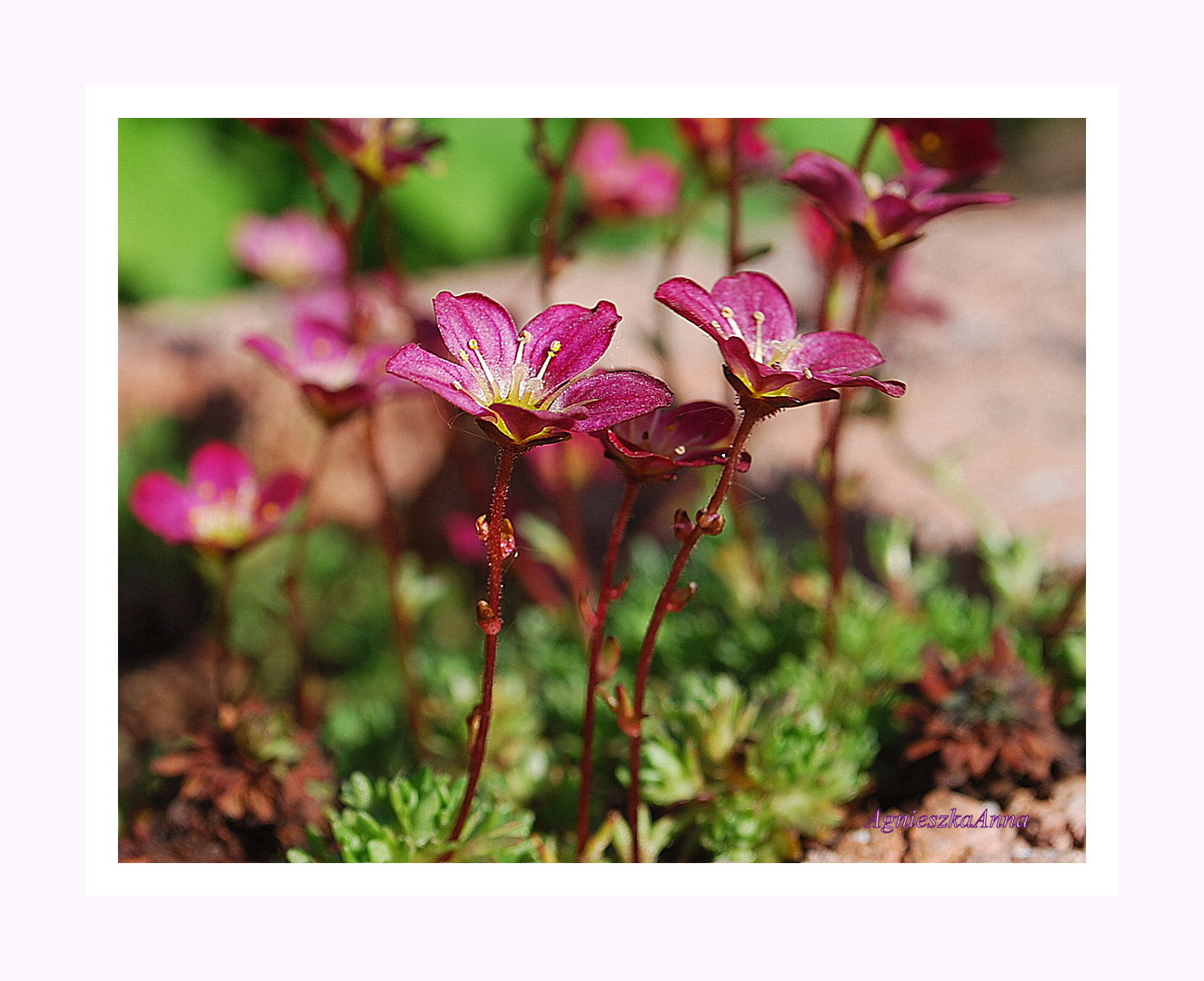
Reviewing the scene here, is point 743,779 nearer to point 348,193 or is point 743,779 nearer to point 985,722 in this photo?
point 985,722

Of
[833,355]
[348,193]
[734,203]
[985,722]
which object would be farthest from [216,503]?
[348,193]

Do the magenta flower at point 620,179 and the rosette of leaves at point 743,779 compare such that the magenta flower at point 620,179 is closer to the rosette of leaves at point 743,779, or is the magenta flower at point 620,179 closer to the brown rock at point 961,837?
the rosette of leaves at point 743,779

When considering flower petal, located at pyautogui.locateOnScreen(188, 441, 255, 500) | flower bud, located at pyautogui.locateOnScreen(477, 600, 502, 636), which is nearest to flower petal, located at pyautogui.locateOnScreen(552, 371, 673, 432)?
flower bud, located at pyautogui.locateOnScreen(477, 600, 502, 636)

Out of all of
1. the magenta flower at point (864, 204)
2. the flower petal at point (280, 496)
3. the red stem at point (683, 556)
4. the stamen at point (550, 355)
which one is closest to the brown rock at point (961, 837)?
→ the red stem at point (683, 556)

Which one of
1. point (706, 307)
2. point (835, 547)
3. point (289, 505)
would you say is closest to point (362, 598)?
point (289, 505)

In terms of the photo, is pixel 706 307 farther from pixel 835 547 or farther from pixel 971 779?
pixel 971 779

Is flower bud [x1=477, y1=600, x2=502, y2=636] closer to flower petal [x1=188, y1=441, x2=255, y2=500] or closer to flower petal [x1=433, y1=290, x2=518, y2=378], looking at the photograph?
flower petal [x1=433, y1=290, x2=518, y2=378]
